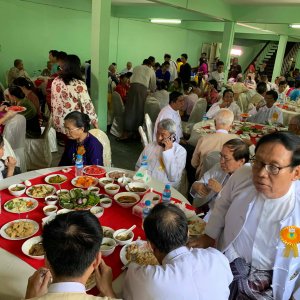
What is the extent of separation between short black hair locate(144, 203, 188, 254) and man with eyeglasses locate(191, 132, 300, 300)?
1.56 feet

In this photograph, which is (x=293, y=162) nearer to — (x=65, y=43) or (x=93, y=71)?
(x=93, y=71)

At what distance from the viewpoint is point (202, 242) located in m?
1.94

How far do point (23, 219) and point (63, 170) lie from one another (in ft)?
2.70

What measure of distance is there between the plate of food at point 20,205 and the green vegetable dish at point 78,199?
0.19 meters

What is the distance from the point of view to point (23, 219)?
6.63ft

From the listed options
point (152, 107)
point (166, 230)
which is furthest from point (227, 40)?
point (166, 230)

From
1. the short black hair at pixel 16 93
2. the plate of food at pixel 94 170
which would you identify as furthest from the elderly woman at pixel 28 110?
the plate of food at pixel 94 170

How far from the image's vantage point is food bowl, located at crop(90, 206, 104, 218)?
83.4 inches

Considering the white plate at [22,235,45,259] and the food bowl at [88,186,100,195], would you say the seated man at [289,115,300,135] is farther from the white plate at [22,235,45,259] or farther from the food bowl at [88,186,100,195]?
the white plate at [22,235,45,259]

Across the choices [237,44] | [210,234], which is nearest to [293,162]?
[210,234]

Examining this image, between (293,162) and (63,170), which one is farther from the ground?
(293,162)

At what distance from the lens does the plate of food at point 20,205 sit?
6.97 feet

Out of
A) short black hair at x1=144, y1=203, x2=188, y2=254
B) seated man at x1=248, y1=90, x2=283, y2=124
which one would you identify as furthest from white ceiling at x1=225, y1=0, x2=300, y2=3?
short black hair at x1=144, y1=203, x2=188, y2=254

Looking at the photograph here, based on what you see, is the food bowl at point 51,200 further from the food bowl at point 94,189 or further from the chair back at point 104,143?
the chair back at point 104,143
